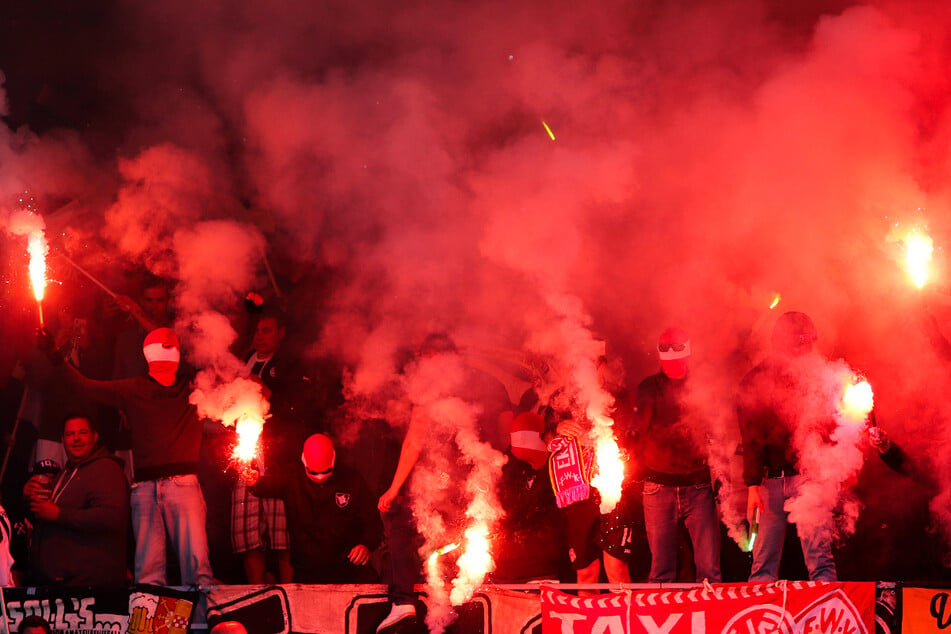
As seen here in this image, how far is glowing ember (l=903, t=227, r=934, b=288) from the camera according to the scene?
6379mm

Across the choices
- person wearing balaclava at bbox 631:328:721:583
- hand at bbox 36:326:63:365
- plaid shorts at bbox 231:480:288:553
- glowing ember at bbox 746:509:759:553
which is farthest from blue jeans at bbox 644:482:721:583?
hand at bbox 36:326:63:365

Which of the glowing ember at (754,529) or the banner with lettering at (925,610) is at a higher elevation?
the glowing ember at (754,529)

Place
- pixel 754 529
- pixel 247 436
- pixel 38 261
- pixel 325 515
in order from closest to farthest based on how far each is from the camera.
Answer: pixel 754 529, pixel 325 515, pixel 247 436, pixel 38 261

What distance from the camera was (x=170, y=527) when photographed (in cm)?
632

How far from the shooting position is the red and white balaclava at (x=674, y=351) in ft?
20.4

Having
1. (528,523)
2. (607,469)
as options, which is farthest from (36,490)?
(607,469)

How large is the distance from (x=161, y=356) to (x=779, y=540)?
13.2ft

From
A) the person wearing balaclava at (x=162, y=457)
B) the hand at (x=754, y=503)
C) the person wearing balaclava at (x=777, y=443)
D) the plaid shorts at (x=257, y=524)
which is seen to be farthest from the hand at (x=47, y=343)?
the hand at (x=754, y=503)

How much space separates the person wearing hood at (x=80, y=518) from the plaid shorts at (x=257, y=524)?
700mm

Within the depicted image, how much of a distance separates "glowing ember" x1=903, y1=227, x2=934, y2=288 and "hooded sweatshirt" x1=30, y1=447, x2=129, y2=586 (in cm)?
517

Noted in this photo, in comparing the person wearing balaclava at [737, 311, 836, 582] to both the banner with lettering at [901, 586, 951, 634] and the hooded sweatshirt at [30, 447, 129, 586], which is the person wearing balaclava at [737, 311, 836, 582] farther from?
the hooded sweatshirt at [30, 447, 129, 586]

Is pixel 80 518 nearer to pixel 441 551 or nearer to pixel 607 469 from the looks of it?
pixel 441 551

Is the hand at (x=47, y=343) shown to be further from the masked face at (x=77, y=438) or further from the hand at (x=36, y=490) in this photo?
the hand at (x=36, y=490)

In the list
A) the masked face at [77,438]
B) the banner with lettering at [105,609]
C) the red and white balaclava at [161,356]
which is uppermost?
the red and white balaclava at [161,356]
